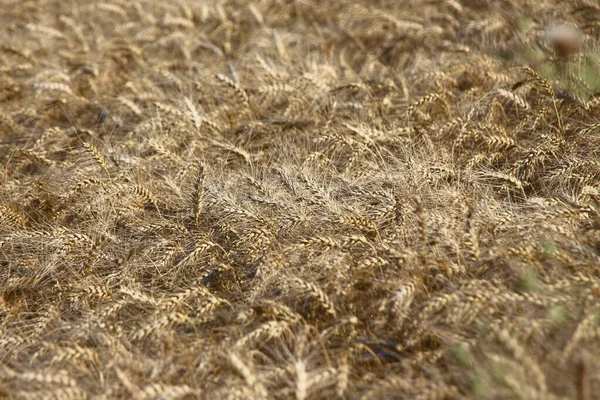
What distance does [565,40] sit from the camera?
419 cm

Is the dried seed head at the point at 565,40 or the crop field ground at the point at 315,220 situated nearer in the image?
the crop field ground at the point at 315,220

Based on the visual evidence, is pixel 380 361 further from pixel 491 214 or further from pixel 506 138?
pixel 506 138

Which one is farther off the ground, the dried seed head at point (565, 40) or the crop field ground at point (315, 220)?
the dried seed head at point (565, 40)

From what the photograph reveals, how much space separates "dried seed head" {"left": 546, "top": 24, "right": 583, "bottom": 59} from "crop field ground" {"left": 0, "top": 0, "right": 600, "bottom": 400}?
24 millimetres

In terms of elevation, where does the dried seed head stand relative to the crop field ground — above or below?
above

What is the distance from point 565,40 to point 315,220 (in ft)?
7.85

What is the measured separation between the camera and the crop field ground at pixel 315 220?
2.37m

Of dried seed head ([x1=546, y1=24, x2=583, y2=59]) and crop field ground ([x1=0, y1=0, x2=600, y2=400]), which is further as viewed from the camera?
dried seed head ([x1=546, y1=24, x2=583, y2=59])

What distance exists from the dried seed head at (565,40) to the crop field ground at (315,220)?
24 mm

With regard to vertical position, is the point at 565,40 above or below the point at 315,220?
above

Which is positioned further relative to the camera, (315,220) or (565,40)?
(565,40)

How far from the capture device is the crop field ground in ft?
7.79

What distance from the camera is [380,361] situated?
2.52 metres

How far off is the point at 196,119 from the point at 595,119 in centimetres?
237
